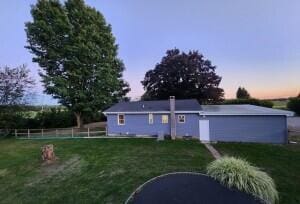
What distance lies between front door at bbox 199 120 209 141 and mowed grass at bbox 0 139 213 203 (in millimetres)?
1304

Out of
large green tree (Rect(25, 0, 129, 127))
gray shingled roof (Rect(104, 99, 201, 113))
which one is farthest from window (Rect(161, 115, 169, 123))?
large green tree (Rect(25, 0, 129, 127))

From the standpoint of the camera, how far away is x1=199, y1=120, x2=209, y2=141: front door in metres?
19.1

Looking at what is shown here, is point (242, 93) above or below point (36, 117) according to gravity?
above

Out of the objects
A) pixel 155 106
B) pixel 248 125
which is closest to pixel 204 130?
pixel 248 125

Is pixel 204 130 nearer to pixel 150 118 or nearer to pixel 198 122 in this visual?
pixel 198 122

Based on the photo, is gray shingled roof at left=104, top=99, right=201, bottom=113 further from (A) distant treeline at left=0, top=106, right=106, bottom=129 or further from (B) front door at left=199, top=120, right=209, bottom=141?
(A) distant treeline at left=0, top=106, right=106, bottom=129

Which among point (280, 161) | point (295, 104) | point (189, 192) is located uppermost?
point (295, 104)

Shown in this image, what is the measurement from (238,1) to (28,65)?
791 inches

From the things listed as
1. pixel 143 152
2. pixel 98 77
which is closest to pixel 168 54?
pixel 98 77

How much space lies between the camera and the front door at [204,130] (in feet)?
62.8

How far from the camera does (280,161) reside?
12.3m

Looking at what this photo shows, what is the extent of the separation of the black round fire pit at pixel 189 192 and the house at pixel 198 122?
14.2 m

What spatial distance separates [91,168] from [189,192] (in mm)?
8351

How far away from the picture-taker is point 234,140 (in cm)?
1862
